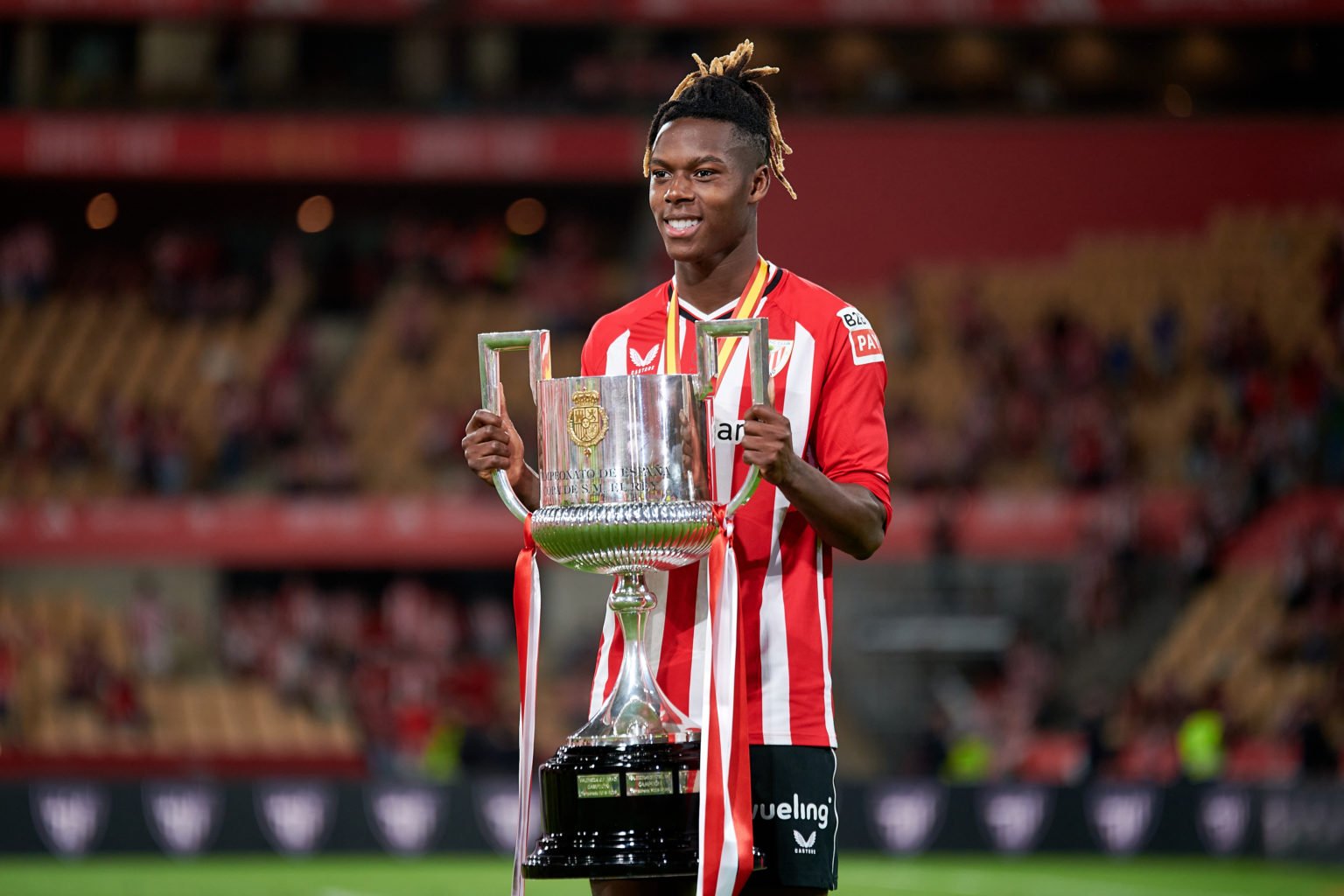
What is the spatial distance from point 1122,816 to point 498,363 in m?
11.7

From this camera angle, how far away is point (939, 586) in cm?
1817

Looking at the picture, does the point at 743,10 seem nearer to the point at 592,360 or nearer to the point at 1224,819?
the point at 1224,819

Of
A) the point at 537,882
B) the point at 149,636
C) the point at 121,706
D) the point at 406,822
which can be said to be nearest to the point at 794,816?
the point at 537,882

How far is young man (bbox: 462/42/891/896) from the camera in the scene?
3.44m

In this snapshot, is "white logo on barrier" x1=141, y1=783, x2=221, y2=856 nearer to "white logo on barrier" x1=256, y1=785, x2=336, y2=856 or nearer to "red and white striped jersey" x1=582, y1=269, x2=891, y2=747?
"white logo on barrier" x1=256, y1=785, x2=336, y2=856

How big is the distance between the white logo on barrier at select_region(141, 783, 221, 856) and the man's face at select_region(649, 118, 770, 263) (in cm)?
1196

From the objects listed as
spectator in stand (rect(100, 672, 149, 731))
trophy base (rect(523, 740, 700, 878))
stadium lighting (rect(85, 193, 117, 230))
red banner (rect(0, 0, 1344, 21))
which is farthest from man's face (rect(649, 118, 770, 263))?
stadium lighting (rect(85, 193, 117, 230))

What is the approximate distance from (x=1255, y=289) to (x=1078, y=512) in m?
3.48

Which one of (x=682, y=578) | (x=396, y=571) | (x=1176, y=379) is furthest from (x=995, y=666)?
(x=682, y=578)

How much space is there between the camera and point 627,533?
320 centimetres

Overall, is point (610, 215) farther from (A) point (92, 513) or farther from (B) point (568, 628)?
(A) point (92, 513)

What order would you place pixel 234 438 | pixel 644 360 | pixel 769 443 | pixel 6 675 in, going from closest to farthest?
pixel 769 443, pixel 644 360, pixel 6 675, pixel 234 438

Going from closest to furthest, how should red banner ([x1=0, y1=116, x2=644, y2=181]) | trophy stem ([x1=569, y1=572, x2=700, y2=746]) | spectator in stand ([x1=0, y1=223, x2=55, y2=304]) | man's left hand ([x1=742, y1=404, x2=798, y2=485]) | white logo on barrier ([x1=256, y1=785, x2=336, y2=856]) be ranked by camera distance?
man's left hand ([x1=742, y1=404, x2=798, y2=485])
trophy stem ([x1=569, y1=572, x2=700, y2=746])
white logo on barrier ([x1=256, y1=785, x2=336, y2=856])
red banner ([x1=0, y1=116, x2=644, y2=181])
spectator in stand ([x1=0, y1=223, x2=55, y2=304])

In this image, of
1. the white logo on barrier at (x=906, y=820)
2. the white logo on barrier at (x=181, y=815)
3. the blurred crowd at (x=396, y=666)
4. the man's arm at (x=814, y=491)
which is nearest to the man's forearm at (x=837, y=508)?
the man's arm at (x=814, y=491)
